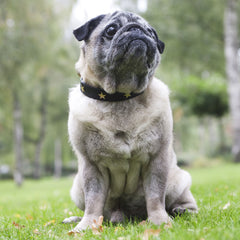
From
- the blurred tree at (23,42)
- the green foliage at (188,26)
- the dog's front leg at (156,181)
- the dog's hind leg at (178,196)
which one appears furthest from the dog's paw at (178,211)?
the green foliage at (188,26)

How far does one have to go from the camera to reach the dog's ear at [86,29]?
2805mm

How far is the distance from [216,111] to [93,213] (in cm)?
1608

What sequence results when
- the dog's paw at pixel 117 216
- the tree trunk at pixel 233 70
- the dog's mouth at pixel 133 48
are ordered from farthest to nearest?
1. the tree trunk at pixel 233 70
2. the dog's paw at pixel 117 216
3. the dog's mouth at pixel 133 48

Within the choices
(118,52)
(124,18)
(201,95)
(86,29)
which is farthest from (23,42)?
(118,52)

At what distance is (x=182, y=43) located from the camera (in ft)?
51.6

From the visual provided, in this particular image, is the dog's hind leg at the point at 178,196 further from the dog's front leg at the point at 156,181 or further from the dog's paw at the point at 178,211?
the dog's front leg at the point at 156,181

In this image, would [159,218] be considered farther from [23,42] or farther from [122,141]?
[23,42]

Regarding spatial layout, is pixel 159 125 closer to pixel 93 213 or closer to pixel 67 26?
pixel 93 213

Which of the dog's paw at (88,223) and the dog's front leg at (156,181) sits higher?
the dog's front leg at (156,181)

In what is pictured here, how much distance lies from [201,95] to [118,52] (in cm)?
1506

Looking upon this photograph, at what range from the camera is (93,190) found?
2.79 metres

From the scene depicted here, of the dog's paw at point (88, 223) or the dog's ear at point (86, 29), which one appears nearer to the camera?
the dog's paw at point (88, 223)

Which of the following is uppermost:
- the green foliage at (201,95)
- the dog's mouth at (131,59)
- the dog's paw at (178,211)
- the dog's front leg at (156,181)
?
the dog's mouth at (131,59)

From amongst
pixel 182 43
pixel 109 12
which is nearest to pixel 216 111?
pixel 182 43
